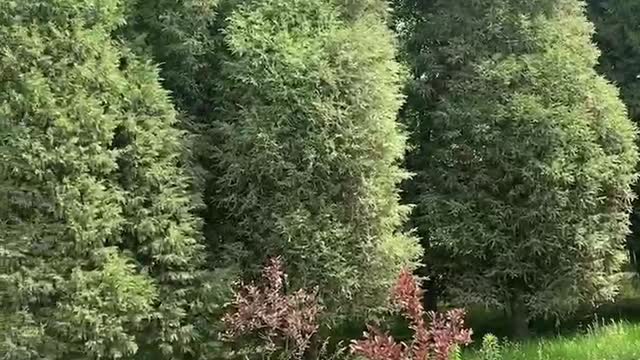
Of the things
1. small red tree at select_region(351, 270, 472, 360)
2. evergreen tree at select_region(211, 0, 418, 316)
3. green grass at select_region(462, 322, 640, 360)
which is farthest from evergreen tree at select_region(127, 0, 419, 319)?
small red tree at select_region(351, 270, 472, 360)

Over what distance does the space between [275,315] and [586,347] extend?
3.83 meters

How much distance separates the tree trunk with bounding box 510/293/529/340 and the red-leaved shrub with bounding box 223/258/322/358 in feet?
10.9

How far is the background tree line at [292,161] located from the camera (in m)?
7.55

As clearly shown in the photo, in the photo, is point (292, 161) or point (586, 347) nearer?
point (292, 161)

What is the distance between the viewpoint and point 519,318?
10.7m

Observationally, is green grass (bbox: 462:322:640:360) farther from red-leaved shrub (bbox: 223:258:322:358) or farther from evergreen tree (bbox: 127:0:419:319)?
red-leaved shrub (bbox: 223:258:322:358)

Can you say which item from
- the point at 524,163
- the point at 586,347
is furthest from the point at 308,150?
the point at 586,347

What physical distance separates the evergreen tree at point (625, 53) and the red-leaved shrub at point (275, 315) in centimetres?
617

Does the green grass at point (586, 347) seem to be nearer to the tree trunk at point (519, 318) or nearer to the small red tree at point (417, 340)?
the tree trunk at point (519, 318)

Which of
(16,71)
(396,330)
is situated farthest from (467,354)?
(16,71)

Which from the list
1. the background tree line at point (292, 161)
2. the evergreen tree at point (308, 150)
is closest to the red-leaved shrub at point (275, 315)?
the background tree line at point (292, 161)

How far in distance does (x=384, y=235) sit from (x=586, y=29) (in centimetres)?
402

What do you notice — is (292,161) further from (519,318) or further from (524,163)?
(519,318)

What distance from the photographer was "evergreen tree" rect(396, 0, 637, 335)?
395 inches
